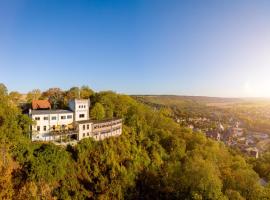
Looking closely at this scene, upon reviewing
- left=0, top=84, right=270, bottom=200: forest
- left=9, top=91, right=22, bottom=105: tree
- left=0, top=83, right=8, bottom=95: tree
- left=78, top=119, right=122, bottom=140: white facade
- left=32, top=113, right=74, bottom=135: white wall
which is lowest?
left=0, top=84, right=270, bottom=200: forest

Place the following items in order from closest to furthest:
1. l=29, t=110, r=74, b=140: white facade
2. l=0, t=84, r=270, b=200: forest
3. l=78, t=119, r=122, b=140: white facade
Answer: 1. l=0, t=84, r=270, b=200: forest
2. l=29, t=110, r=74, b=140: white facade
3. l=78, t=119, r=122, b=140: white facade

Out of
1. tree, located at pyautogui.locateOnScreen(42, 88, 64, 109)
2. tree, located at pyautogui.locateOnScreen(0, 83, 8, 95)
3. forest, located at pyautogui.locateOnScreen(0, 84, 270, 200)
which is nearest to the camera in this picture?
forest, located at pyautogui.locateOnScreen(0, 84, 270, 200)

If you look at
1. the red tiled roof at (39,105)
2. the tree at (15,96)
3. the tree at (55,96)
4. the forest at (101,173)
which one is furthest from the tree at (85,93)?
the forest at (101,173)

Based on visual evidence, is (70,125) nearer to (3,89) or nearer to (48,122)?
(48,122)

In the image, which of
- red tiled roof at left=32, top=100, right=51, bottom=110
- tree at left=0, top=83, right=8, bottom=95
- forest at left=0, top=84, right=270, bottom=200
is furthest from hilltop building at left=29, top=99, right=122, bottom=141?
tree at left=0, top=83, right=8, bottom=95

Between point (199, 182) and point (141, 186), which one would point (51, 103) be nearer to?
point (141, 186)

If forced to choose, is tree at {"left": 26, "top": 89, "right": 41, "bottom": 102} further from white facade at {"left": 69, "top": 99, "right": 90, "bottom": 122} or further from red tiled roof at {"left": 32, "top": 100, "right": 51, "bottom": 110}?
white facade at {"left": 69, "top": 99, "right": 90, "bottom": 122}

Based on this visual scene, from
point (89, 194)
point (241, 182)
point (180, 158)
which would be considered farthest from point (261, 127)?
point (89, 194)

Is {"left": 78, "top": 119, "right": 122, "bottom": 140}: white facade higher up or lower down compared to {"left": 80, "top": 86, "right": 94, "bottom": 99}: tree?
lower down
